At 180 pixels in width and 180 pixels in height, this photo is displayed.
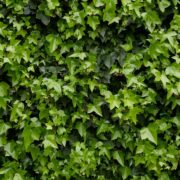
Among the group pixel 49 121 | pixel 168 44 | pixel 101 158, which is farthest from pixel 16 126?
pixel 168 44

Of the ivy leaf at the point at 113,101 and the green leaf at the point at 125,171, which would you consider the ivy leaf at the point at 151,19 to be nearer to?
the ivy leaf at the point at 113,101

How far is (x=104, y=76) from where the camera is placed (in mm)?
2328

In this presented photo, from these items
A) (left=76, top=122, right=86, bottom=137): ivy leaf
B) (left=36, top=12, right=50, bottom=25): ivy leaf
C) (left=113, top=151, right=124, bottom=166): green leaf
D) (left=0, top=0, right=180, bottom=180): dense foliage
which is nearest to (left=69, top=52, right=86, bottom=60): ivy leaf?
(left=0, top=0, right=180, bottom=180): dense foliage

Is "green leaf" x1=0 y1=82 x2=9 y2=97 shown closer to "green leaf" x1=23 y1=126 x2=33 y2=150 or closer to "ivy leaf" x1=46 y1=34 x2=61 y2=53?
"green leaf" x1=23 y1=126 x2=33 y2=150

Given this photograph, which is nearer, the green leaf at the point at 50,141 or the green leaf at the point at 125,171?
the green leaf at the point at 50,141

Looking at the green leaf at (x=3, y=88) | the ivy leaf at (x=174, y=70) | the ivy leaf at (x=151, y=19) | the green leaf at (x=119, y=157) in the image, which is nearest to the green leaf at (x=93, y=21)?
the ivy leaf at (x=151, y=19)

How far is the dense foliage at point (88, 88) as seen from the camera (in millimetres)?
2248

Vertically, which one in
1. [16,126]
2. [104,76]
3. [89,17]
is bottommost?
[16,126]

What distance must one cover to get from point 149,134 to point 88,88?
0.49 m

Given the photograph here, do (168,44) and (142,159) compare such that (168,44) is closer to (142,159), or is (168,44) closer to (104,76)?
(104,76)

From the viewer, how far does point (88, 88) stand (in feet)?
7.66

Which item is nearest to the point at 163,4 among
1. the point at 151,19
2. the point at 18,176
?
the point at 151,19

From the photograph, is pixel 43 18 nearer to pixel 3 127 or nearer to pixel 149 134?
pixel 3 127

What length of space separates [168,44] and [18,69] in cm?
96
